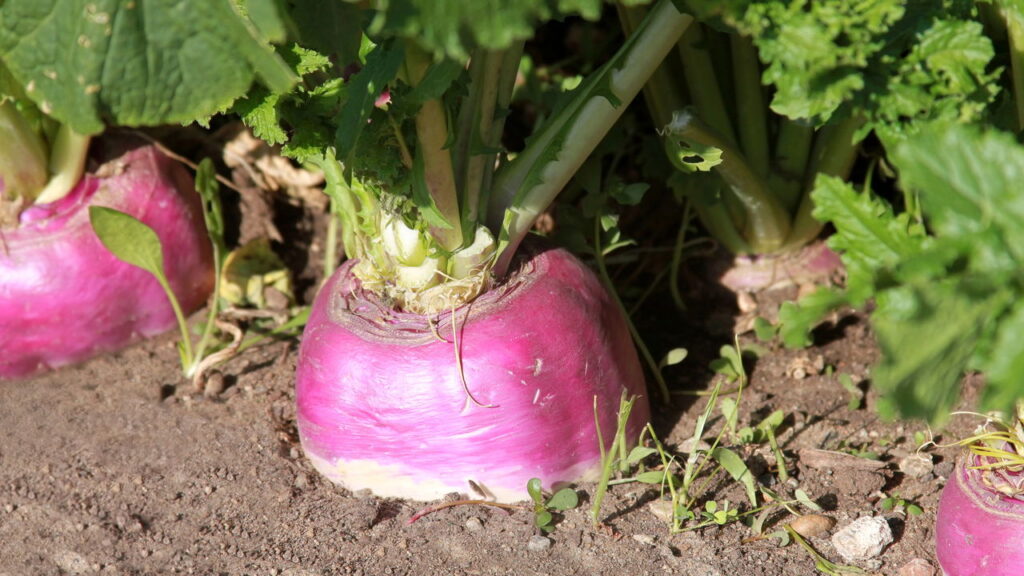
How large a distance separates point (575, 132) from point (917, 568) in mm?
726

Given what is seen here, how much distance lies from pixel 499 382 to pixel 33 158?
94 cm

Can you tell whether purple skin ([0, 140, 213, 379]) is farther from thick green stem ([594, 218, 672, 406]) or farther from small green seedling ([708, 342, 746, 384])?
small green seedling ([708, 342, 746, 384])

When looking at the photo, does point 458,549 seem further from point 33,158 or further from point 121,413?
point 33,158

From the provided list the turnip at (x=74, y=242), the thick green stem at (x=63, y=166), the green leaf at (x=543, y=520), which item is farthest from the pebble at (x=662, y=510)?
the thick green stem at (x=63, y=166)

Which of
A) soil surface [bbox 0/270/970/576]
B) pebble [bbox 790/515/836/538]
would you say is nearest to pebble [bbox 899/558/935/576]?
soil surface [bbox 0/270/970/576]

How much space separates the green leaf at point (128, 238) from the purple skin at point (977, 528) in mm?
1242

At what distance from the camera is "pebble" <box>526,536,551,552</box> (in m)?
1.52

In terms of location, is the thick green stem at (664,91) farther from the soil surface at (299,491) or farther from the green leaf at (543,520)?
the green leaf at (543,520)

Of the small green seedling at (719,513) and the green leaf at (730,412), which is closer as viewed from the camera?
the small green seedling at (719,513)

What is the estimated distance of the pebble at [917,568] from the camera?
1456 millimetres

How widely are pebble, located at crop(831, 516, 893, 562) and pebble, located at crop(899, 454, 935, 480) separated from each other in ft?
0.47

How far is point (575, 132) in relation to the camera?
156 cm

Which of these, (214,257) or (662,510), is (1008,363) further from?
(214,257)

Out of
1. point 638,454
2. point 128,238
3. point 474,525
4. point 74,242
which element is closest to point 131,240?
point 128,238
